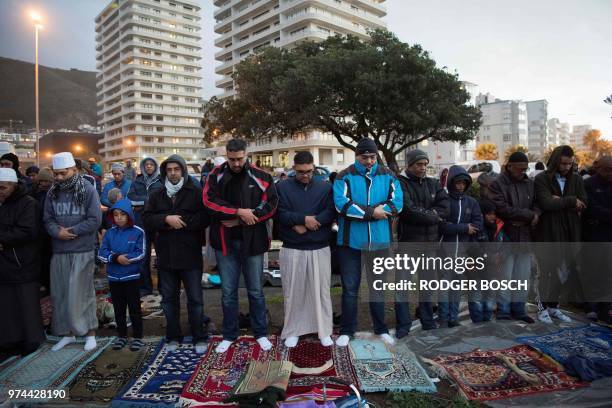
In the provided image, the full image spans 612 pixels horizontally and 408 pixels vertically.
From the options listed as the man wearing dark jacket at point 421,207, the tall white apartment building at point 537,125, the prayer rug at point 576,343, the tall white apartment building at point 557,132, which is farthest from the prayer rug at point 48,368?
the tall white apartment building at point 557,132

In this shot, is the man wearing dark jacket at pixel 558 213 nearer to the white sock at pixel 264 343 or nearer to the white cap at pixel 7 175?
the white sock at pixel 264 343

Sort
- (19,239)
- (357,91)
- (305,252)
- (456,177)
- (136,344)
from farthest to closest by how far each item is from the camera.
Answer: (357,91)
(456,177)
(305,252)
(136,344)
(19,239)

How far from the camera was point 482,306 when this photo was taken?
15.2ft

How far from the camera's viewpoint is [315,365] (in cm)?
356

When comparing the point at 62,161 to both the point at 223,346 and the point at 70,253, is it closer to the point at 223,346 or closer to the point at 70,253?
the point at 70,253

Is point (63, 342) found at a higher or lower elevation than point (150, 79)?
lower

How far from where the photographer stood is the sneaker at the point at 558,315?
4595 mm

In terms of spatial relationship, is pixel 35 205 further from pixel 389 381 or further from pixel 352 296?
pixel 389 381

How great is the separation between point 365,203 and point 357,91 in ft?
51.9

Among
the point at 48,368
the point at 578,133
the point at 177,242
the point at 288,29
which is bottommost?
the point at 48,368

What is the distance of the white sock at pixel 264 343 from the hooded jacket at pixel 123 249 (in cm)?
150

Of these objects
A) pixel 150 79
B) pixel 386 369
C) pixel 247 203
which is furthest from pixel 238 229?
pixel 150 79

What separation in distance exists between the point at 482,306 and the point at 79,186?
4.92 m

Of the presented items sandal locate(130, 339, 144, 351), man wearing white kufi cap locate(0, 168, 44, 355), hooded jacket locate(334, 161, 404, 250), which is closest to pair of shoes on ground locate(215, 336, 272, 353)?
sandal locate(130, 339, 144, 351)
